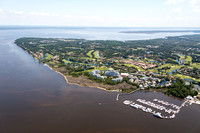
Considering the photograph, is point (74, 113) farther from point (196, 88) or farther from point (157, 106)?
point (196, 88)

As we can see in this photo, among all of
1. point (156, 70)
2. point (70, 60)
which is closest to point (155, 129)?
point (156, 70)

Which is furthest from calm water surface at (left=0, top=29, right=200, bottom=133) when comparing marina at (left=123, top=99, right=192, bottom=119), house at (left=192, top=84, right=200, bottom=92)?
house at (left=192, top=84, right=200, bottom=92)

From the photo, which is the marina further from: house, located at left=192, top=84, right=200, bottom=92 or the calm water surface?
house, located at left=192, top=84, right=200, bottom=92

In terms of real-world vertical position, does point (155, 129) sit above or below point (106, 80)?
below

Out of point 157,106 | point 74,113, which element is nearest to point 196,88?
point 157,106

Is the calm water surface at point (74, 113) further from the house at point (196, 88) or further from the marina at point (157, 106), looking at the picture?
the house at point (196, 88)

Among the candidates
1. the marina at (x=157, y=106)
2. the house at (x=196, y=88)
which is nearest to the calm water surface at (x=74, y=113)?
the marina at (x=157, y=106)

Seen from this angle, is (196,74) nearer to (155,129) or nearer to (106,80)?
(106,80)

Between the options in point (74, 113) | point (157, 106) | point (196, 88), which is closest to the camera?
point (74, 113)
